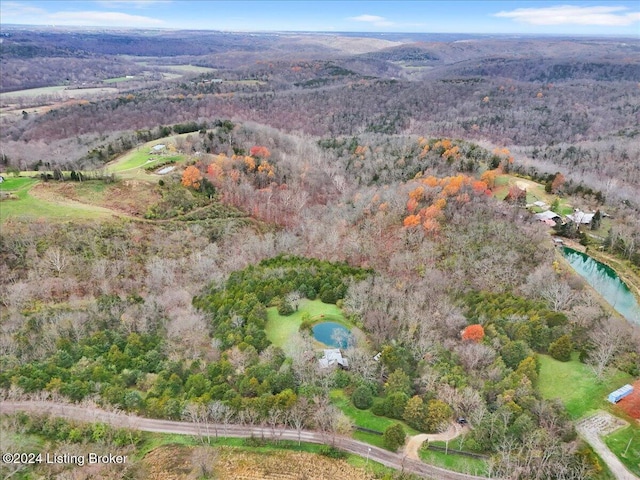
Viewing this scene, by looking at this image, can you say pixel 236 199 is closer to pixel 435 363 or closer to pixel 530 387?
pixel 435 363

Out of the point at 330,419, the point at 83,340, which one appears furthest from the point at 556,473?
the point at 83,340

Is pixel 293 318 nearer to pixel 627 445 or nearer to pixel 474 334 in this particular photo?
pixel 474 334

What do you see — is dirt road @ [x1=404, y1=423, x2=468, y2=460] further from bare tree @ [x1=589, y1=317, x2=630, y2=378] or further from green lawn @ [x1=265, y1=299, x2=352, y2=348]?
green lawn @ [x1=265, y1=299, x2=352, y2=348]

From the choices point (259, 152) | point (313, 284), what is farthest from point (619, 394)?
point (259, 152)

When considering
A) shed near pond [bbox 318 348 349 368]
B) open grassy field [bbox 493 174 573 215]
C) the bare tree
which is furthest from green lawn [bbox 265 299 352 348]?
open grassy field [bbox 493 174 573 215]

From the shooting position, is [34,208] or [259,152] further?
[259,152]

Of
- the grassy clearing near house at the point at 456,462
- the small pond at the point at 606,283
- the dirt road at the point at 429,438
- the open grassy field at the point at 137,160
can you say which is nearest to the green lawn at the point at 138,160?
the open grassy field at the point at 137,160
